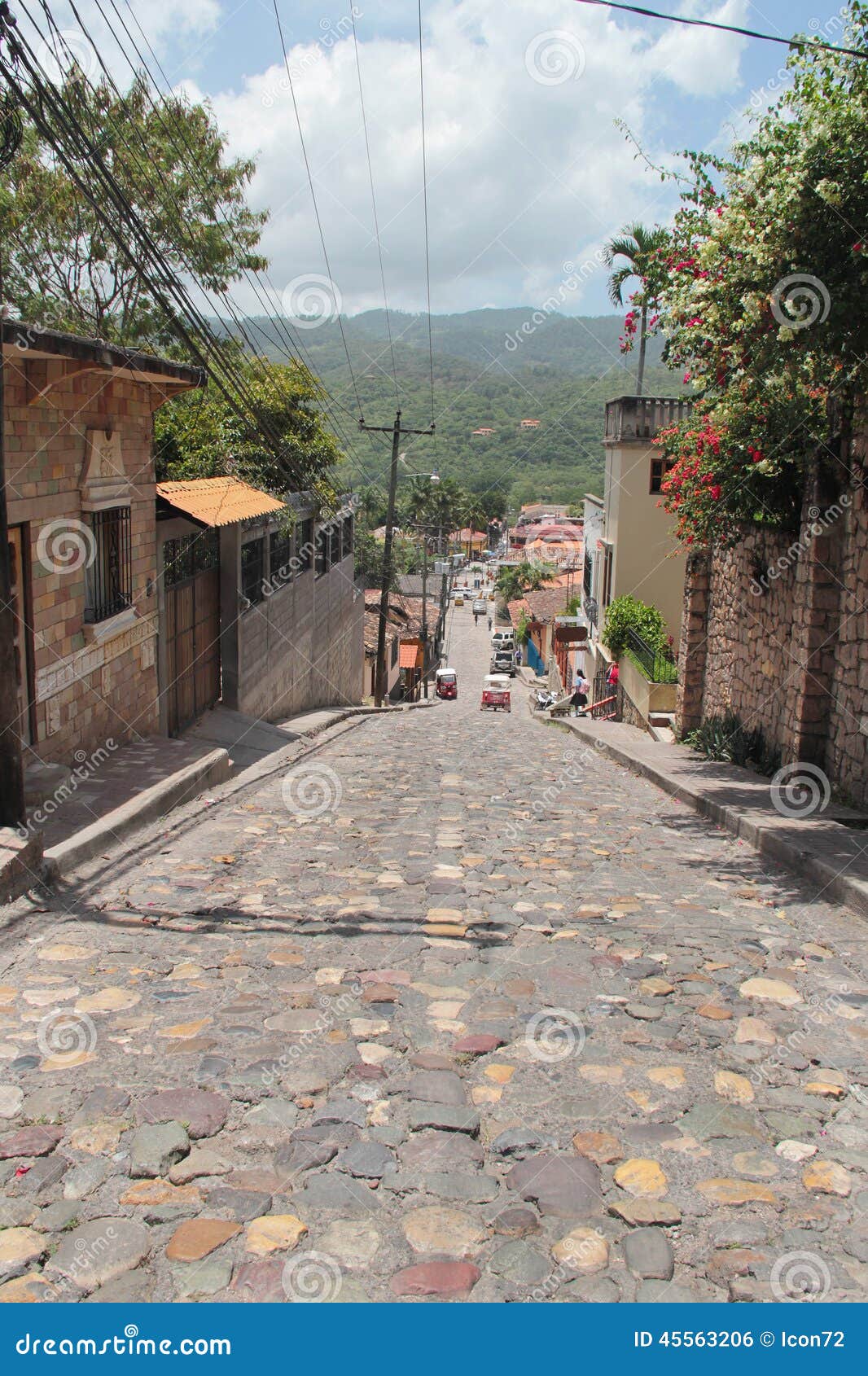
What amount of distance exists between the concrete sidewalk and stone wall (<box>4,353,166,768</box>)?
567 cm

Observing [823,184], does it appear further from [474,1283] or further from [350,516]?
[350,516]

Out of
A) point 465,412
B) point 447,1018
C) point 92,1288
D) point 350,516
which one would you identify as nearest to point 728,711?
point 447,1018

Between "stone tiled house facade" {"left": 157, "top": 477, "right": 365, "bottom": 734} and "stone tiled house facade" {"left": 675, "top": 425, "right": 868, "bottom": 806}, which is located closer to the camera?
"stone tiled house facade" {"left": 675, "top": 425, "right": 868, "bottom": 806}

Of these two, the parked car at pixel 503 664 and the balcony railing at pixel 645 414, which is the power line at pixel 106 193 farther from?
the parked car at pixel 503 664

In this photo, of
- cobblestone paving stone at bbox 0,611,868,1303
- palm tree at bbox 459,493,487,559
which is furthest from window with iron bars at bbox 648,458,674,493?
palm tree at bbox 459,493,487,559

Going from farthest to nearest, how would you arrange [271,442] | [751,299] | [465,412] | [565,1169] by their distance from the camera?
[465,412] < [271,442] < [751,299] < [565,1169]

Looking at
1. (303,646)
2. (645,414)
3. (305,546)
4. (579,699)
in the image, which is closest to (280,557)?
(305,546)

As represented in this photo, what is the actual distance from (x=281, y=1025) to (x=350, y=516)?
2340 cm

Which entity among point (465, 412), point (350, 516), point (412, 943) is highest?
point (465, 412)

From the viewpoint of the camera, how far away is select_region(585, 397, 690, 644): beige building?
79.9 feet

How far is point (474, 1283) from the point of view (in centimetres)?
271

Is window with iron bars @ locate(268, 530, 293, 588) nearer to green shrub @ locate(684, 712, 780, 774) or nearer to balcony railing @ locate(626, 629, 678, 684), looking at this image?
balcony railing @ locate(626, 629, 678, 684)

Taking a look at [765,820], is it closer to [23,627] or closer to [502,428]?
[23,627]

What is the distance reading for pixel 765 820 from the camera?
8.47 meters
